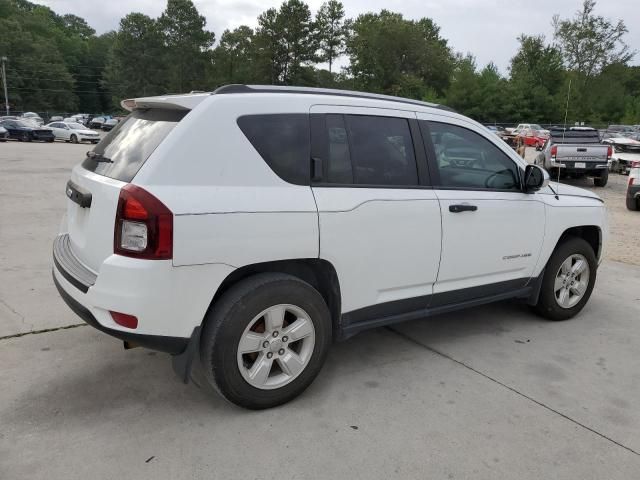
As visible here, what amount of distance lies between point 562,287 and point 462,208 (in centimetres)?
167

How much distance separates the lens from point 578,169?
16.0m

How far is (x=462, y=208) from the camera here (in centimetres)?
372

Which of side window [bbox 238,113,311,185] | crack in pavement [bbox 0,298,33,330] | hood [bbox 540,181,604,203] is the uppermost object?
side window [bbox 238,113,311,185]

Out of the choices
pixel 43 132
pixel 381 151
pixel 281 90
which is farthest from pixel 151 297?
pixel 43 132

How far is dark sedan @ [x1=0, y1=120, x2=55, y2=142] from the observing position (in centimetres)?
3506

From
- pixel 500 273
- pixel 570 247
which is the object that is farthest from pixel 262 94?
pixel 570 247

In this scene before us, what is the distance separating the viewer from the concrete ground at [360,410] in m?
2.66

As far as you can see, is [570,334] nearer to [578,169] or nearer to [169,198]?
[169,198]

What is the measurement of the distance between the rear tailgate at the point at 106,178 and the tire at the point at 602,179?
16.3m

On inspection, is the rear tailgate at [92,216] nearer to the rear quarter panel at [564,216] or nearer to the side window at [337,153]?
the side window at [337,153]

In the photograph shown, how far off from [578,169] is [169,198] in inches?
628

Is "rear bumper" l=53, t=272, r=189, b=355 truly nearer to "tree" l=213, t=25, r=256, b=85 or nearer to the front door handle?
the front door handle

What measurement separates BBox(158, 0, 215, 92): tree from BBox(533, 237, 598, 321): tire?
76.8 metres

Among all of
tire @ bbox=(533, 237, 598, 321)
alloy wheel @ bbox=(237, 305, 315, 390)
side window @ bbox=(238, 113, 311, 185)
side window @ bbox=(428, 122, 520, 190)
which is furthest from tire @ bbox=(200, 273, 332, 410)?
tire @ bbox=(533, 237, 598, 321)
